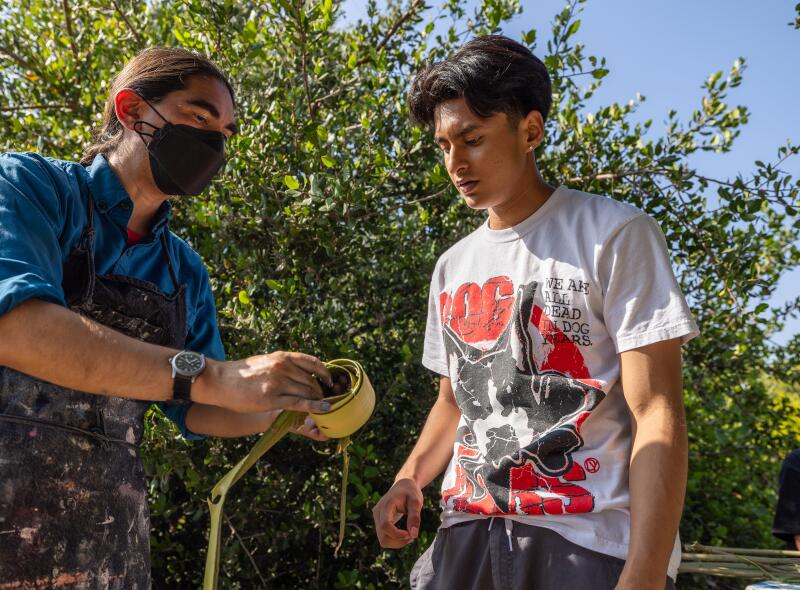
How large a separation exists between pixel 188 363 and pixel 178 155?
0.80 metres

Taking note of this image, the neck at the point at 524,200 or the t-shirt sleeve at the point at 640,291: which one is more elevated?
the neck at the point at 524,200

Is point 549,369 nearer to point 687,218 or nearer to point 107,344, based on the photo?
point 107,344

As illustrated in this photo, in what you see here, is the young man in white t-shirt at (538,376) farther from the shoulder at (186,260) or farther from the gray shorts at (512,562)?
the shoulder at (186,260)

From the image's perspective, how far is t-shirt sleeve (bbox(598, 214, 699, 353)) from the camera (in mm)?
1731

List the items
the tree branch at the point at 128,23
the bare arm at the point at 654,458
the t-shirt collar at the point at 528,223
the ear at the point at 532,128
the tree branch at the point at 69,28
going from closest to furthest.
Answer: the bare arm at the point at 654,458 → the t-shirt collar at the point at 528,223 → the ear at the point at 532,128 → the tree branch at the point at 128,23 → the tree branch at the point at 69,28

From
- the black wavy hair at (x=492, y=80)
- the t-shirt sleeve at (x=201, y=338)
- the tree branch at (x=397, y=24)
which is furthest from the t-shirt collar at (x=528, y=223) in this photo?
the tree branch at (x=397, y=24)

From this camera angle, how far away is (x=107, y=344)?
5.50 ft

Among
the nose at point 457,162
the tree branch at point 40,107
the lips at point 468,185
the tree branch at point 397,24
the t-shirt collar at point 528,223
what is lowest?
the t-shirt collar at point 528,223

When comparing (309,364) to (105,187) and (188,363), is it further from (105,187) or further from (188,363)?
(105,187)

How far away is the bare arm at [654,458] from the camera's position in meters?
1.61

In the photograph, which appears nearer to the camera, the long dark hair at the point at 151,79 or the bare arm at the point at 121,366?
the bare arm at the point at 121,366

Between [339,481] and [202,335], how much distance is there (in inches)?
62.0

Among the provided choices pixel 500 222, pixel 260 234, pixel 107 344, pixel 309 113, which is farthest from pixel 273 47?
pixel 107 344

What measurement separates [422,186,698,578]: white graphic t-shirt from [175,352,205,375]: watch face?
70cm
